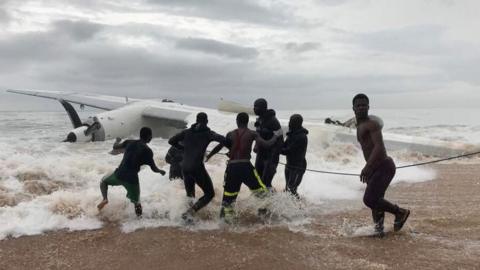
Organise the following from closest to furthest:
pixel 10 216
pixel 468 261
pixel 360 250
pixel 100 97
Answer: pixel 468 261
pixel 360 250
pixel 10 216
pixel 100 97

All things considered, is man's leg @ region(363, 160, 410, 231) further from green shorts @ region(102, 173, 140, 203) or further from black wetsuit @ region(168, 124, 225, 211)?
green shorts @ region(102, 173, 140, 203)

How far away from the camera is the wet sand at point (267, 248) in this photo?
4.75 metres

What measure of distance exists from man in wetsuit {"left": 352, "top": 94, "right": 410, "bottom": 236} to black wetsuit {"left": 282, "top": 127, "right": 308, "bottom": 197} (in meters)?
1.50

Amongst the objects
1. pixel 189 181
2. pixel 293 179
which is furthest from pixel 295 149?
pixel 189 181

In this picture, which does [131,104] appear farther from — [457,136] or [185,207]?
[457,136]

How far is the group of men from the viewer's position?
554 cm

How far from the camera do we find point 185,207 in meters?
6.75

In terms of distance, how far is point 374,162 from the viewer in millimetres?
5457

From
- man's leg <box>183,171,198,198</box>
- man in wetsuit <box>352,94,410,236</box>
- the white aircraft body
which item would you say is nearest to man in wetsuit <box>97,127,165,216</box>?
man's leg <box>183,171,198,198</box>

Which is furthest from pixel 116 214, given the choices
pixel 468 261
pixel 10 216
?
pixel 468 261

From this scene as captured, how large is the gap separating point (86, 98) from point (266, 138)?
47.9 feet

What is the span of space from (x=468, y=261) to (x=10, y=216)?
19.6ft

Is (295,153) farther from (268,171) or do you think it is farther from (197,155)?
(197,155)

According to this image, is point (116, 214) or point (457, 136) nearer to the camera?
point (116, 214)
